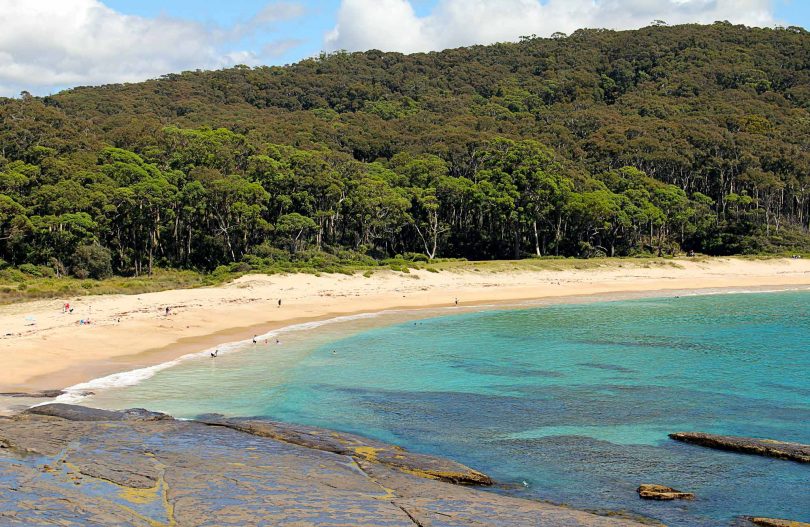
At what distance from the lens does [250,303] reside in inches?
1524

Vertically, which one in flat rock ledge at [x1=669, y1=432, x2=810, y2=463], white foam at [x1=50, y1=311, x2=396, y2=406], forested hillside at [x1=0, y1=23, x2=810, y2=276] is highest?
forested hillside at [x1=0, y1=23, x2=810, y2=276]

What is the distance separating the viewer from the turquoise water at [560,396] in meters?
13.9

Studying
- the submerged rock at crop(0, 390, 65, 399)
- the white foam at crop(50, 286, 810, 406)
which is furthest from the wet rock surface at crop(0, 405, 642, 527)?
the white foam at crop(50, 286, 810, 406)

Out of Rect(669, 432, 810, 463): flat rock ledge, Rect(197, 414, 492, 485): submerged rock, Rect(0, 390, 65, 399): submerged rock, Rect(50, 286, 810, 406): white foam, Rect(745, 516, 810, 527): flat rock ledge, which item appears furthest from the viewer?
Rect(50, 286, 810, 406): white foam

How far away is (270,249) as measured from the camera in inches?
2172

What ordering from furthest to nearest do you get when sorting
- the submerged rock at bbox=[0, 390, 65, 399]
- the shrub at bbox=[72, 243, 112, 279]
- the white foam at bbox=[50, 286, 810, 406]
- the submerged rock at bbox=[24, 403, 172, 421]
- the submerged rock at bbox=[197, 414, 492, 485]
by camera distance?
the shrub at bbox=[72, 243, 112, 279]
the white foam at bbox=[50, 286, 810, 406]
the submerged rock at bbox=[0, 390, 65, 399]
the submerged rock at bbox=[24, 403, 172, 421]
the submerged rock at bbox=[197, 414, 492, 485]

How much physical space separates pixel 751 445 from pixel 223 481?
36.4 ft

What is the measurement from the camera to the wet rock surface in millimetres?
10031

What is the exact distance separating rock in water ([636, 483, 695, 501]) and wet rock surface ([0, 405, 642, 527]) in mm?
1713

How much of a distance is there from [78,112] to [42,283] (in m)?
69.6

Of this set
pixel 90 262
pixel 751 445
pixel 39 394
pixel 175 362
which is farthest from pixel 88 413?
pixel 90 262

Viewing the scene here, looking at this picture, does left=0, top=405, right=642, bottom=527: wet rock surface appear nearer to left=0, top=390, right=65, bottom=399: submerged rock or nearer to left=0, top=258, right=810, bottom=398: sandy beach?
left=0, top=390, right=65, bottom=399: submerged rock

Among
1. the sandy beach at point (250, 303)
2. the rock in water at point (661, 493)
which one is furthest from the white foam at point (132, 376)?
the rock in water at point (661, 493)

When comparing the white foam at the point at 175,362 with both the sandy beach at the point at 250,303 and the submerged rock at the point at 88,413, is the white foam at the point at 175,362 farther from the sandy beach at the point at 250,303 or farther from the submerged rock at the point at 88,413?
the submerged rock at the point at 88,413
